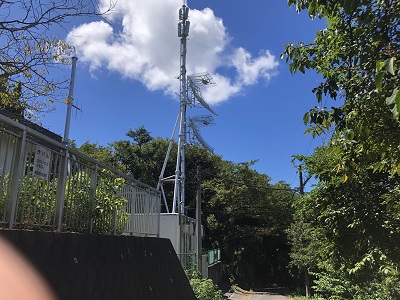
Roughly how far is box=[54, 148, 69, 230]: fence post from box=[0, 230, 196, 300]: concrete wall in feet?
1.48

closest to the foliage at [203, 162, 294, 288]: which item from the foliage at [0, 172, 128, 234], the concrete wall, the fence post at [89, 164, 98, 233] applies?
the concrete wall

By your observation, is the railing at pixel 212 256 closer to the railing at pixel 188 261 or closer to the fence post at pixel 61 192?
the railing at pixel 188 261

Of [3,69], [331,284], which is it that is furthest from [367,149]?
[331,284]

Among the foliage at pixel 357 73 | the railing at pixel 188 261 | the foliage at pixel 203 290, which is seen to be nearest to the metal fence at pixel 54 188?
the foliage at pixel 357 73

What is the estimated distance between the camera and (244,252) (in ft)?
124

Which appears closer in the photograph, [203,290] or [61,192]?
[61,192]

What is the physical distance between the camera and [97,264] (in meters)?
4.97

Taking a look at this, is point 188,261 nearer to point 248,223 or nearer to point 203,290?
point 203,290

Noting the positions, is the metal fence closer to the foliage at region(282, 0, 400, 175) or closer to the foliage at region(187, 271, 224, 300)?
the foliage at region(282, 0, 400, 175)

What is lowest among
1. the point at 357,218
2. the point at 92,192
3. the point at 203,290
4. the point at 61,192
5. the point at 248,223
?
the point at 203,290

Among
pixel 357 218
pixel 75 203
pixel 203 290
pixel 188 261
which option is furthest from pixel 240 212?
pixel 75 203

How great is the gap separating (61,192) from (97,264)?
3.69 feet

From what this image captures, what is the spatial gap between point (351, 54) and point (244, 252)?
35.2 meters

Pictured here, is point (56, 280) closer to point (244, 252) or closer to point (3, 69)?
point (3, 69)
